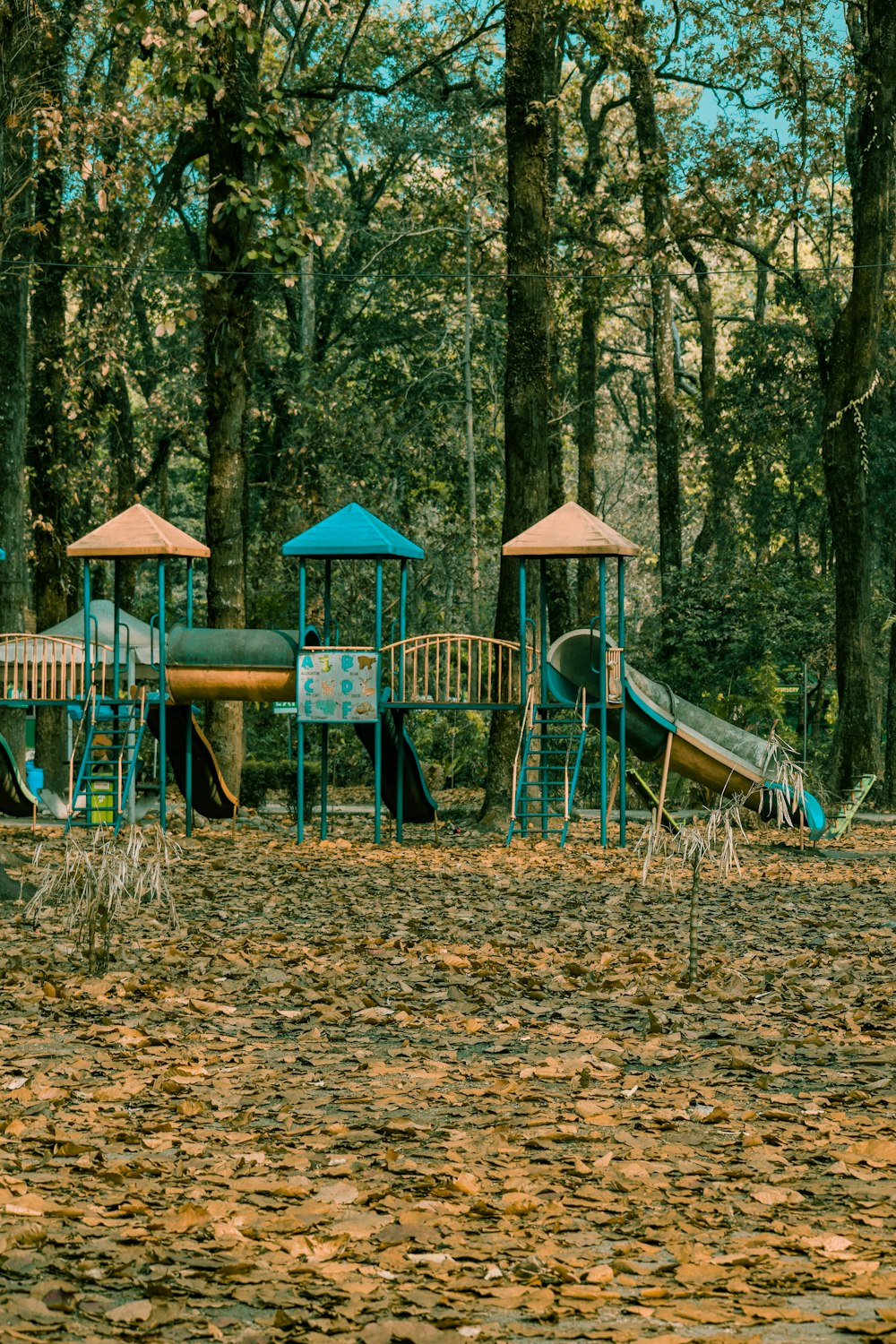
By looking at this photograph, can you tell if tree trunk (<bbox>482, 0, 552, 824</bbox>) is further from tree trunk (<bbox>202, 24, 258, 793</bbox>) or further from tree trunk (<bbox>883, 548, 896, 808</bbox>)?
tree trunk (<bbox>883, 548, 896, 808</bbox>)

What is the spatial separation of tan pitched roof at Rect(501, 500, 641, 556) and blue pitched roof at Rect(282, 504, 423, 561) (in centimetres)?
116

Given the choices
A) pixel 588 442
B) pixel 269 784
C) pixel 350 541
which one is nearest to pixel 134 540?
pixel 350 541

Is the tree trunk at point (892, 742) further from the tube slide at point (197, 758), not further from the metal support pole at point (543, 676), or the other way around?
the tube slide at point (197, 758)

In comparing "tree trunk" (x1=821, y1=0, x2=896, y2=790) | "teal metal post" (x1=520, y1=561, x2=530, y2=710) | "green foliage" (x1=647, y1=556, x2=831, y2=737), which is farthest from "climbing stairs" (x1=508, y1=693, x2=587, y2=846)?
"green foliage" (x1=647, y1=556, x2=831, y2=737)

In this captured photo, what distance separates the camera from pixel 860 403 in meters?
20.2

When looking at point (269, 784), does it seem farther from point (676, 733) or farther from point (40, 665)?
point (676, 733)

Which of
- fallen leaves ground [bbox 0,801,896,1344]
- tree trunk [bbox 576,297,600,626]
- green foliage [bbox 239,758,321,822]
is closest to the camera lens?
fallen leaves ground [bbox 0,801,896,1344]

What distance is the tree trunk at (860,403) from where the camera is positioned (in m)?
19.9

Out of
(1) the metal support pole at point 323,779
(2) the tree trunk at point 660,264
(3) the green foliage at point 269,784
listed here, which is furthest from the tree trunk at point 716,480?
(1) the metal support pole at point 323,779

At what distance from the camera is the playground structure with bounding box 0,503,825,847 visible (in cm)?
1595

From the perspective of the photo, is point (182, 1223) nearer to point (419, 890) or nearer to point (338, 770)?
point (419, 890)

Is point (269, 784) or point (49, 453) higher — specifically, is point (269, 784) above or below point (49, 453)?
below

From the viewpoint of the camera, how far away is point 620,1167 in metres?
4.49

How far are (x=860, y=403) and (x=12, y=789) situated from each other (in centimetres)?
1164
